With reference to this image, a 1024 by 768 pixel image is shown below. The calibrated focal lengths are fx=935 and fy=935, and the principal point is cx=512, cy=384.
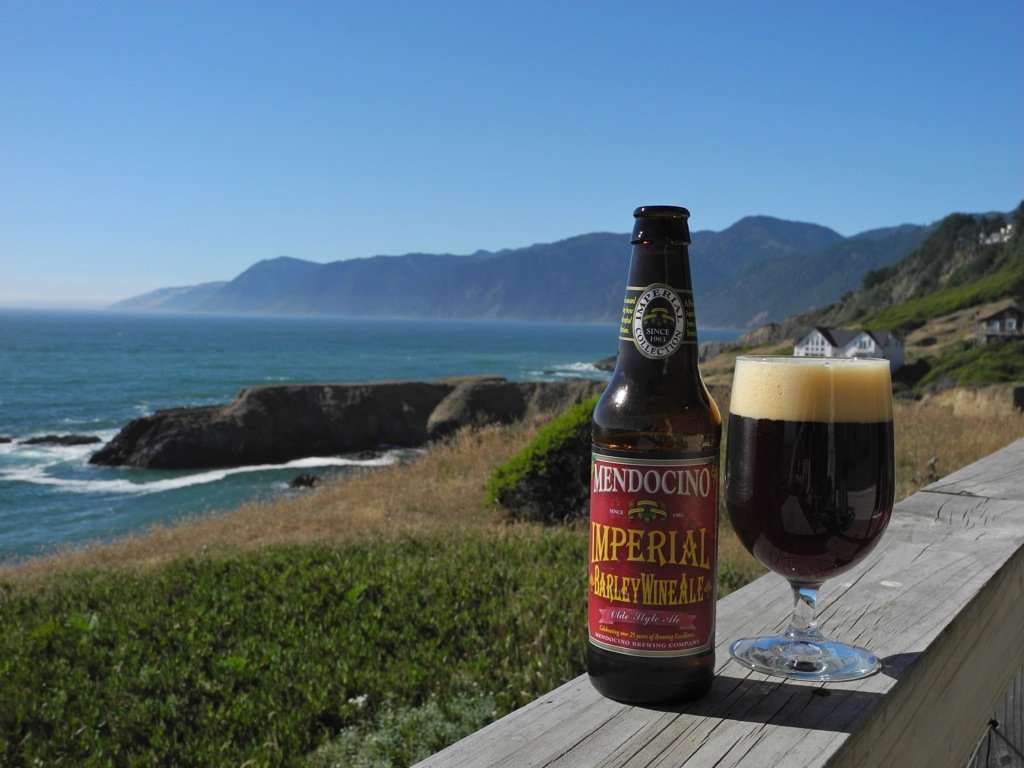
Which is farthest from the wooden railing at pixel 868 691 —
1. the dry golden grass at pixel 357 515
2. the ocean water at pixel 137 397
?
the ocean water at pixel 137 397

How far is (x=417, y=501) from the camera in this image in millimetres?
12195

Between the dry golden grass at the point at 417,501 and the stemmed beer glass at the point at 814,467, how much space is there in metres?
6.42

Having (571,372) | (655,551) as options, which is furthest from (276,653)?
(571,372)

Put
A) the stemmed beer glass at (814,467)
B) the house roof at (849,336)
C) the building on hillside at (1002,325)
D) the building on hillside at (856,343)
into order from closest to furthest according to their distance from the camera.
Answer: the stemmed beer glass at (814,467)
the building on hillside at (856,343)
the house roof at (849,336)
the building on hillside at (1002,325)

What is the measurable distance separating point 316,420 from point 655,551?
40.3 metres

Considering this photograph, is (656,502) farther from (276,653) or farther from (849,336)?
(849,336)

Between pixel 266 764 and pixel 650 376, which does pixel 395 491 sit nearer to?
pixel 266 764

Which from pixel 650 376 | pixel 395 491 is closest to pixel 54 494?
pixel 395 491

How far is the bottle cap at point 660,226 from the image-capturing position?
1.38 meters

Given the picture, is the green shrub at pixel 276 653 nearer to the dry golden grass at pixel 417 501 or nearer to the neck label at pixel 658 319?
the dry golden grass at pixel 417 501

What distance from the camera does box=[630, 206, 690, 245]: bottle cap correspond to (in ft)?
4.51

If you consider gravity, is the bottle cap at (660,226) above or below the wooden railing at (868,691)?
above

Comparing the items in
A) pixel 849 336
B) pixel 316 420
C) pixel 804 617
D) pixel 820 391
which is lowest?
pixel 316 420

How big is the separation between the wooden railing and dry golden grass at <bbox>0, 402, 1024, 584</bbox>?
5.81 metres
